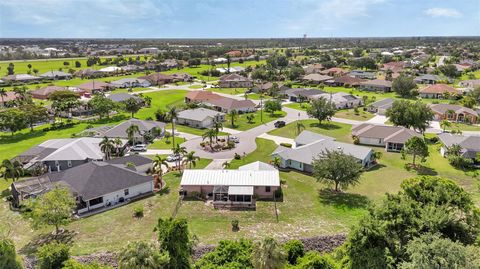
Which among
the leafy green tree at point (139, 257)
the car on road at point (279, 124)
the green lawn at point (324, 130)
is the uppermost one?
the leafy green tree at point (139, 257)

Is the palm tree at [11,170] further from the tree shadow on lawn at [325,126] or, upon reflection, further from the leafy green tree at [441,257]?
the tree shadow on lawn at [325,126]

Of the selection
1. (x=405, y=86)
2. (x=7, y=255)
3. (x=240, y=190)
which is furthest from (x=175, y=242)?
(x=405, y=86)

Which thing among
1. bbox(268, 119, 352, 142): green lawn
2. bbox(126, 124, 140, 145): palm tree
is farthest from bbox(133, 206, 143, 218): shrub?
bbox(268, 119, 352, 142): green lawn

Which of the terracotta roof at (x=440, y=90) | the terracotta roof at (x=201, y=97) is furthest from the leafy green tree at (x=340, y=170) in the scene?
the terracotta roof at (x=440, y=90)

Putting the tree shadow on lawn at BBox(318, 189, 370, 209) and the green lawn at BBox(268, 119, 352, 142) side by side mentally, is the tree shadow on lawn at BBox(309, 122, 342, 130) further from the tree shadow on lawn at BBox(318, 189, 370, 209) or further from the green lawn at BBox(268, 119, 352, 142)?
the tree shadow on lawn at BBox(318, 189, 370, 209)

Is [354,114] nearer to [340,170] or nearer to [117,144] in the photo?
[340,170]
